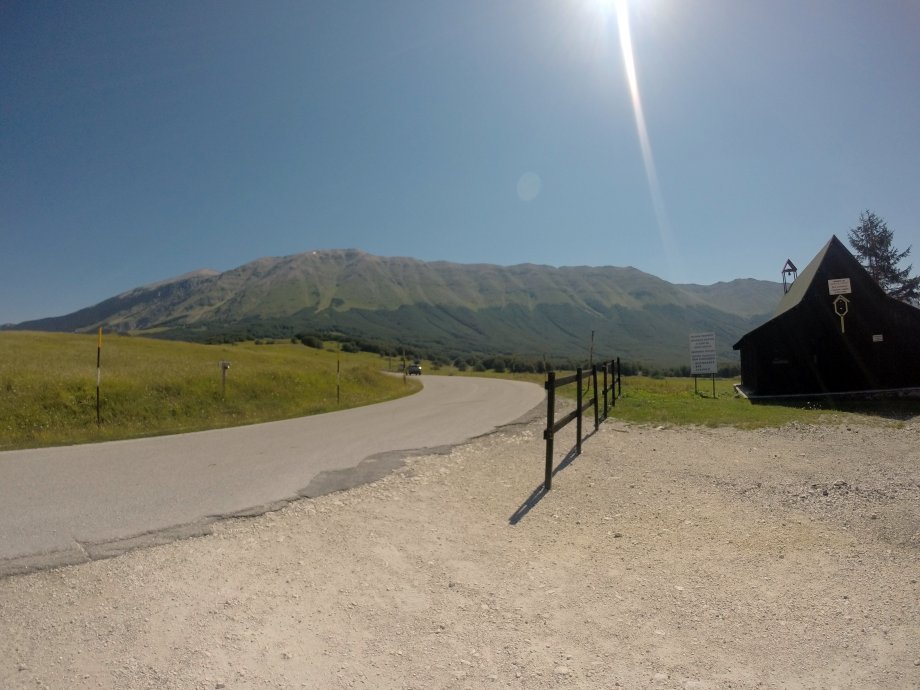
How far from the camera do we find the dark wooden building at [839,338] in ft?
65.5

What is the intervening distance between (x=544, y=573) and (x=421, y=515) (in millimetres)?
2030

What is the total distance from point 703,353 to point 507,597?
21637mm

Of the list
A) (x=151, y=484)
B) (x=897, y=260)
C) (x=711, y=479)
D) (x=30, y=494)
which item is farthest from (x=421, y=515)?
(x=897, y=260)

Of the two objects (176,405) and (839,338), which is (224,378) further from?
(839,338)

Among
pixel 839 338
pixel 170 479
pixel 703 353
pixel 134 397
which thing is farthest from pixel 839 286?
pixel 134 397

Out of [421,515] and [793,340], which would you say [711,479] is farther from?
[793,340]

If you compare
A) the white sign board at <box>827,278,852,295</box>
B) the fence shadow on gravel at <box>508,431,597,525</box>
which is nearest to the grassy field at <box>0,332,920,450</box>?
the white sign board at <box>827,278,852,295</box>

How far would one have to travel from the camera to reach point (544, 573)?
484 cm

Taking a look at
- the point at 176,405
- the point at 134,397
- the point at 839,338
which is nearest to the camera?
the point at 134,397

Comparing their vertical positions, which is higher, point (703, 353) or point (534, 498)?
point (703, 353)

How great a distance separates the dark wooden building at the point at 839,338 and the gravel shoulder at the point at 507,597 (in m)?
15.9

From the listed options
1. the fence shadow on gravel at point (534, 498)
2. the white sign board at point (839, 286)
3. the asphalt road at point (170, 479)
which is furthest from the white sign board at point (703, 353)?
the fence shadow on gravel at point (534, 498)

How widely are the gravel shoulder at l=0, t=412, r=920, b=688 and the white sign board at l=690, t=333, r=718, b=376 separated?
1616 cm

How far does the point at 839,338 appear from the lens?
2061 centimetres
